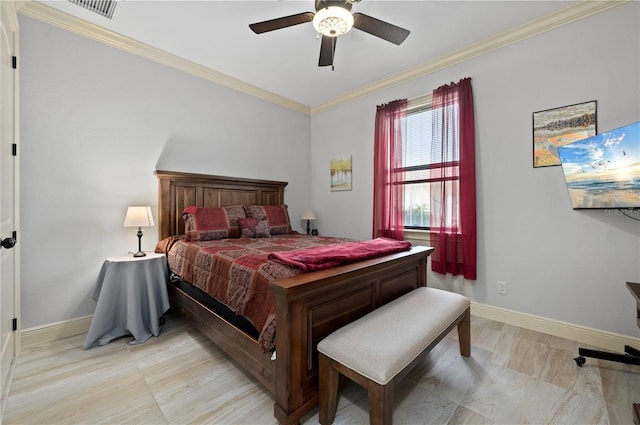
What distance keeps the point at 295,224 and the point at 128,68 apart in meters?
2.87

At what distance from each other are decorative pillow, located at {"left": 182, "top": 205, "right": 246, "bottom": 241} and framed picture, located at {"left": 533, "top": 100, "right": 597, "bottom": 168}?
3.17 metres

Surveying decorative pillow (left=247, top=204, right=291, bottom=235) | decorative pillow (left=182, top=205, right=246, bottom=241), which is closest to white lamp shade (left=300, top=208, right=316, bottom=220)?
decorative pillow (left=247, top=204, right=291, bottom=235)

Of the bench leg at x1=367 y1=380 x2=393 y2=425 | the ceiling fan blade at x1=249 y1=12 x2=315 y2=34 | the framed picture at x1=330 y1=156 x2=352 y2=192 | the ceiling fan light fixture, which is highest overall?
the ceiling fan blade at x1=249 y1=12 x2=315 y2=34

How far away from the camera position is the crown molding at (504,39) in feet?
7.24

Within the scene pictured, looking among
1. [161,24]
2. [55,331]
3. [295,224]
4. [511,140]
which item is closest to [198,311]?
[55,331]

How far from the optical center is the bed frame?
133 cm

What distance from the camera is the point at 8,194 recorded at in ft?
6.10

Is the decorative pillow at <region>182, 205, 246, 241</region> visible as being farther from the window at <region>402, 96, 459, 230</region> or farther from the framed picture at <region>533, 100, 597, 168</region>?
the framed picture at <region>533, 100, 597, 168</region>

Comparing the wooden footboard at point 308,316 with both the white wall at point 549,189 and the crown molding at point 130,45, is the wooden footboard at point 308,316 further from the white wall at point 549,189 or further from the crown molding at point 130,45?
the crown molding at point 130,45

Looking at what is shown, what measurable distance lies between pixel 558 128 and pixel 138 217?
3920 mm

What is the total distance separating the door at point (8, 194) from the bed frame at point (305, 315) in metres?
1.09

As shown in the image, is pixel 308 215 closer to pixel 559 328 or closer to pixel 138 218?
pixel 138 218

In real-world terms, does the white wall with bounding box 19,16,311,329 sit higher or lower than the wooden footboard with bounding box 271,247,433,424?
higher

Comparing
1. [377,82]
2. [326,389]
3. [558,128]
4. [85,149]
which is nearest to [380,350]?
[326,389]
